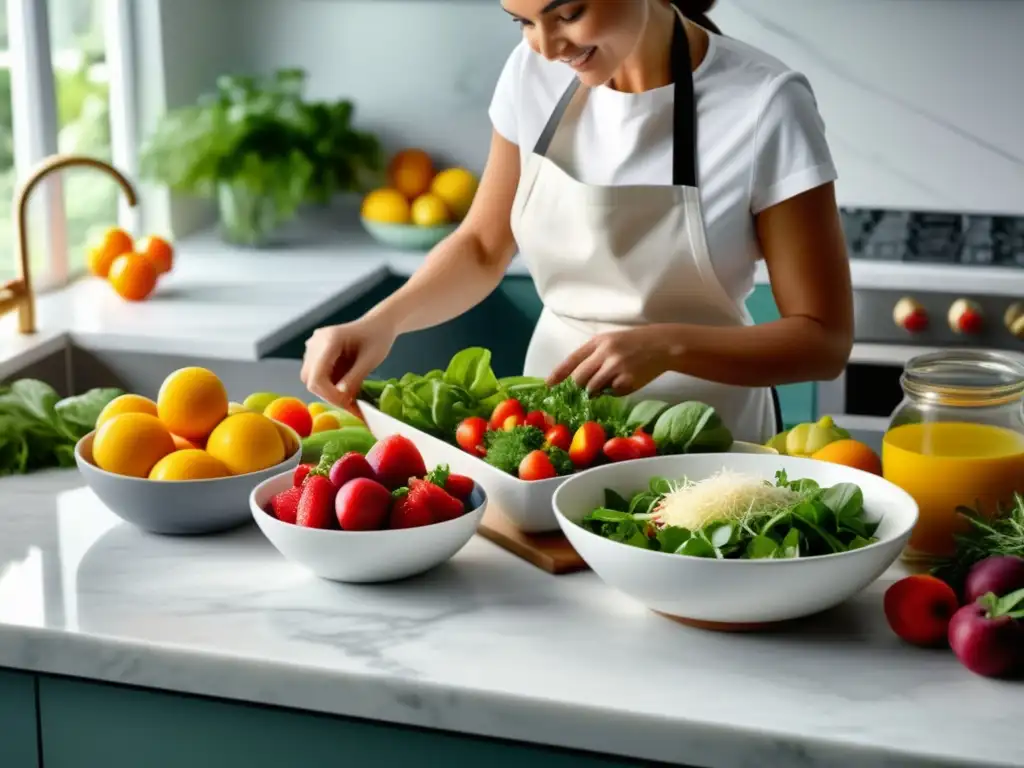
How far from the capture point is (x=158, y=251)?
3.05m

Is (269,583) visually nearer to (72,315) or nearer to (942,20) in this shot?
(72,315)

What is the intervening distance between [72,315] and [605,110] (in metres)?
1.34

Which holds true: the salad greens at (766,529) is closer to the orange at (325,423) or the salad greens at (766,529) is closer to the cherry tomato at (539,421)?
the cherry tomato at (539,421)

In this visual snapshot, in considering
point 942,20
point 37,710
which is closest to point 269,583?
point 37,710

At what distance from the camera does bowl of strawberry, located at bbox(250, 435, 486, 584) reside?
1373 millimetres

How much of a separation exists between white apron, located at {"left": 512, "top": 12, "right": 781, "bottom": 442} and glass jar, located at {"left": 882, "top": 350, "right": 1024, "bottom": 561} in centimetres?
55

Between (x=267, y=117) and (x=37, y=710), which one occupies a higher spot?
(x=267, y=117)

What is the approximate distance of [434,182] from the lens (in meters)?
3.47

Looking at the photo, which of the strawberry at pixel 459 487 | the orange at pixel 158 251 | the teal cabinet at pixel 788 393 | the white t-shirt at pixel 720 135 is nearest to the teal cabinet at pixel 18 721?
the strawberry at pixel 459 487

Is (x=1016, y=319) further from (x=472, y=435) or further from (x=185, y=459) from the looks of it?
(x=185, y=459)

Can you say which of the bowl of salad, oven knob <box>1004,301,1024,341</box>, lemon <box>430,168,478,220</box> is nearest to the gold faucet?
the bowl of salad

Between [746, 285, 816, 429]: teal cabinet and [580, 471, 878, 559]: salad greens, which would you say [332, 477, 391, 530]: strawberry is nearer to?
[580, 471, 878, 559]: salad greens

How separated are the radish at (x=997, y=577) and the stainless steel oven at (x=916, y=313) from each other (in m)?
1.72

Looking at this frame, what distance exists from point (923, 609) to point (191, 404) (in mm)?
821
